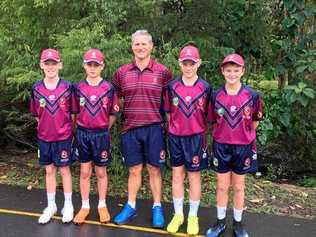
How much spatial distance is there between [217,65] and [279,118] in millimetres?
1167

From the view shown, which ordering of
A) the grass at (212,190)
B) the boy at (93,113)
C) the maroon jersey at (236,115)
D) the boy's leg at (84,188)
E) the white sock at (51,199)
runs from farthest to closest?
the grass at (212,190) < the white sock at (51,199) < the boy's leg at (84,188) < the boy at (93,113) < the maroon jersey at (236,115)

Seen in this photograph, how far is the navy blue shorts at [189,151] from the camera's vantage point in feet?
17.4

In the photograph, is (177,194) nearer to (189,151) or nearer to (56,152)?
(189,151)

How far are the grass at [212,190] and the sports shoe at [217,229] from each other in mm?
925

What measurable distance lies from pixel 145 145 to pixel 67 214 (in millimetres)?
1119

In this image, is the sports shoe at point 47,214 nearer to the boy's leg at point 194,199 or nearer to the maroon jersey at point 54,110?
the maroon jersey at point 54,110

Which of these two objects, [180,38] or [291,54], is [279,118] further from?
[180,38]

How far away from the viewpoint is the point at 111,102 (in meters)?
5.49

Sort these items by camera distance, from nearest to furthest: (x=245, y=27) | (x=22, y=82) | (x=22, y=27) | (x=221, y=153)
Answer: (x=221, y=153), (x=22, y=82), (x=22, y=27), (x=245, y=27)

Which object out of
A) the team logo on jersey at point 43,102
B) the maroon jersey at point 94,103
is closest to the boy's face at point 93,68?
the maroon jersey at point 94,103

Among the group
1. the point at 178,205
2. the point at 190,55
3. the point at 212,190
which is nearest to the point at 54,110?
the point at 190,55

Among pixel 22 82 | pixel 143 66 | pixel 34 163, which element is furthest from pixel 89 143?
pixel 34 163

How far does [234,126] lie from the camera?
5.07 meters

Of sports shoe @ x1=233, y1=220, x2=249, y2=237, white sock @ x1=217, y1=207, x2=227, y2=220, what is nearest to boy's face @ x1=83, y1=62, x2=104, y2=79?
white sock @ x1=217, y1=207, x2=227, y2=220
